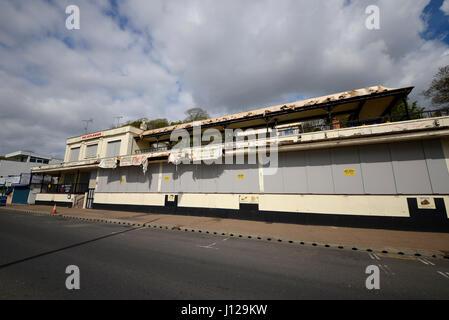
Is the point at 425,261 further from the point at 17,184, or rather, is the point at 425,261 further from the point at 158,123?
the point at 158,123

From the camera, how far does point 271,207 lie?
38.9 feet

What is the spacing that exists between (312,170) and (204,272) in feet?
30.6

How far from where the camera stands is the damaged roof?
11.2 meters

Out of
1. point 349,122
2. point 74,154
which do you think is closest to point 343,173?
point 349,122

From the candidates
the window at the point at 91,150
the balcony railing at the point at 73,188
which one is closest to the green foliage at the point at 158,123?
the window at the point at 91,150

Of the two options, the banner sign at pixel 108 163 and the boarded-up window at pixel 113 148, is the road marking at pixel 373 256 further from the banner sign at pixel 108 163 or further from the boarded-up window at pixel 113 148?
the boarded-up window at pixel 113 148

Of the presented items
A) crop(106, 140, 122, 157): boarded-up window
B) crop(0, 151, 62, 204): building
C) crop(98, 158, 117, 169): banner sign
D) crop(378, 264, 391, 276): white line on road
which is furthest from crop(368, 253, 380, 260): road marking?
crop(0, 151, 62, 204): building

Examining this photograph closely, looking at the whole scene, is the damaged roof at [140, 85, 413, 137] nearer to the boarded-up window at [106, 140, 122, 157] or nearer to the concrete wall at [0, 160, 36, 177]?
the boarded-up window at [106, 140, 122, 157]

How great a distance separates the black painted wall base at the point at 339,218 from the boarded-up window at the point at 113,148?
455 inches

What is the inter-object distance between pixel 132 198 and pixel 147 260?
14418 mm

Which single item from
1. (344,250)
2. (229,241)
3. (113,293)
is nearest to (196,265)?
(113,293)

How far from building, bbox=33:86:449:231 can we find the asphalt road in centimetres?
480

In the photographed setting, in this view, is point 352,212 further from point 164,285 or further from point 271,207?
point 164,285

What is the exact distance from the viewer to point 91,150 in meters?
24.3
